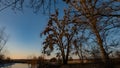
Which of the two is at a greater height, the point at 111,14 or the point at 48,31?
the point at 48,31

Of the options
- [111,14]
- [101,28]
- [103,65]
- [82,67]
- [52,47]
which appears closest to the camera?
[111,14]

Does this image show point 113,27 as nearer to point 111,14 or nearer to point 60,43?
point 111,14

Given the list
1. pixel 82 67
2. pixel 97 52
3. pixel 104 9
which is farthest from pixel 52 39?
pixel 104 9

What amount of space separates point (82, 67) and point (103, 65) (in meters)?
3.12

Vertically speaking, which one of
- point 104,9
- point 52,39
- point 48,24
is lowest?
point 104,9

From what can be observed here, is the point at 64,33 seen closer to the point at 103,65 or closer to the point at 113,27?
the point at 103,65

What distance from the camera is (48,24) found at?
2595 centimetres

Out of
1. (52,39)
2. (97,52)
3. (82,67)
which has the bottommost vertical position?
(82,67)

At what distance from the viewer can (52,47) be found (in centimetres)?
2742

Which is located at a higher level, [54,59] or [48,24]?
[48,24]

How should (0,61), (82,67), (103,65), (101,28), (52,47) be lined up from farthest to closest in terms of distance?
(0,61) → (52,47) → (82,67) → (103,65) → (101,28)

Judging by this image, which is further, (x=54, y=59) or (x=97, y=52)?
(x=54, y=59)

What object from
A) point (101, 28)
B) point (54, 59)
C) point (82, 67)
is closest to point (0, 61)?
point (54, 59)

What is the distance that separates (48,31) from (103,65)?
13171mm
